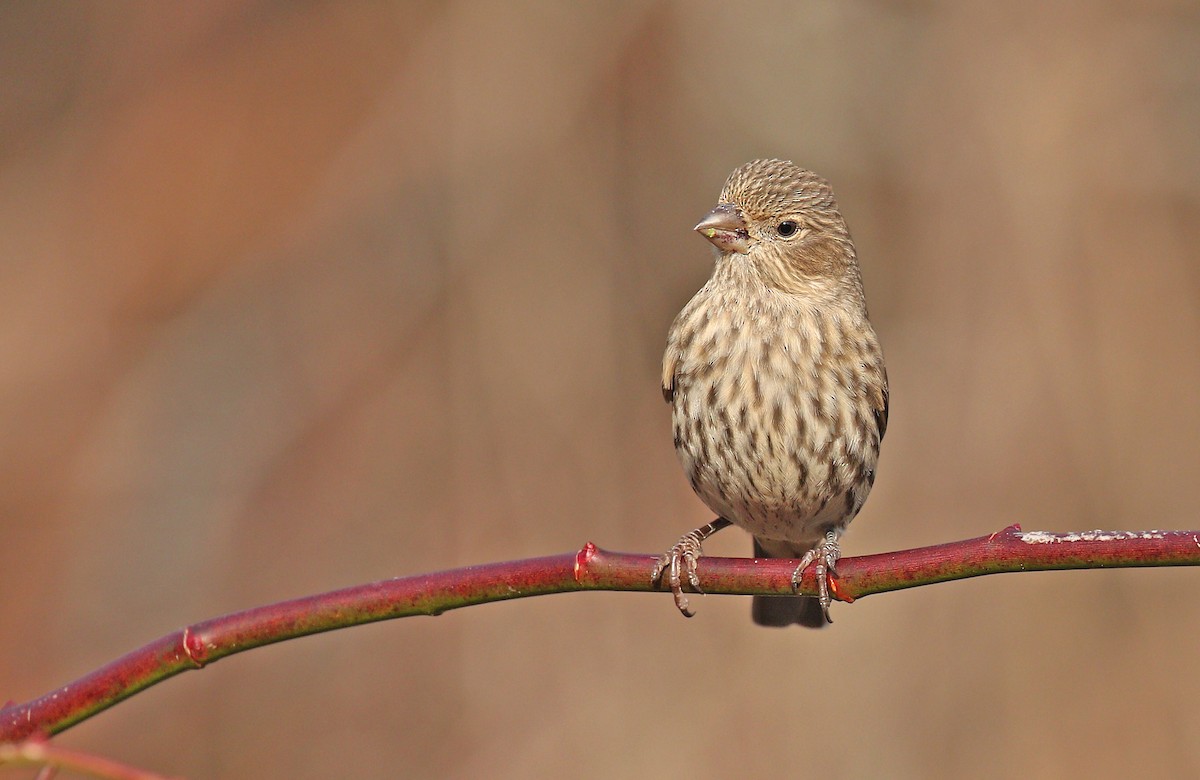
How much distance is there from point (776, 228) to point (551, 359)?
9.50ft

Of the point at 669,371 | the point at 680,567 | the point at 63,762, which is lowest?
the point at 63,762

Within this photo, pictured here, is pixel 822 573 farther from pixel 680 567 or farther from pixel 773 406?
pixel 773 406

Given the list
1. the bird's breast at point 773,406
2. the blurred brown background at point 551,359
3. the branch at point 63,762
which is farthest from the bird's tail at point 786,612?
the branch at point 63,762

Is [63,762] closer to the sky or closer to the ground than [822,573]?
closer to the ground

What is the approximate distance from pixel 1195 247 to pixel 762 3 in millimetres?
2936

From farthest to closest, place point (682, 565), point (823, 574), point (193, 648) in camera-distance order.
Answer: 1. point (682, 565)
2. point (823, 574)
3. point (193, 648)

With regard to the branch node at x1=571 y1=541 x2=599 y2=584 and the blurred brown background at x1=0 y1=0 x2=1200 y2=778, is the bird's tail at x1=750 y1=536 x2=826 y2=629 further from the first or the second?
the branch node at x1=571 y1=541 x2=599 y2=584

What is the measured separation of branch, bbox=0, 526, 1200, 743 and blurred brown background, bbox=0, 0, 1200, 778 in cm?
458

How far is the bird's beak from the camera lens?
5477mm

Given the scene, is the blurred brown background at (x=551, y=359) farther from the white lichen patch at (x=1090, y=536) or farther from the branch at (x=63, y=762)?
the branch at (x=63, y=762)

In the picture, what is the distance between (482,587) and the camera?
10.4 feet

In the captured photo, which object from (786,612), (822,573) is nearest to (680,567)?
(822,573)

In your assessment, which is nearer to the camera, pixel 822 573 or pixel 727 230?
pixel 822 573

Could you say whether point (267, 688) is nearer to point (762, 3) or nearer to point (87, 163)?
point (87, 163)
